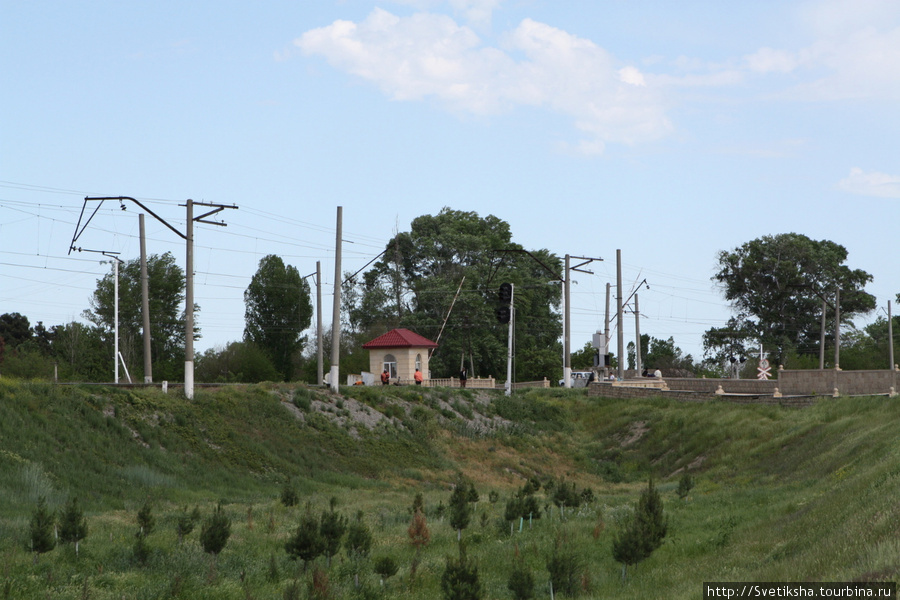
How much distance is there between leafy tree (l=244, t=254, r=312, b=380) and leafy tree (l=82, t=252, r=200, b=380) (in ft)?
20.8

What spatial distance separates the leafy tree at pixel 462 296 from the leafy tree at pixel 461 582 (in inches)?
2305

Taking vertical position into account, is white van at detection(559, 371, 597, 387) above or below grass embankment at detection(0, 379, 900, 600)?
above

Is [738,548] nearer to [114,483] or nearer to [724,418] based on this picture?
[114,483]

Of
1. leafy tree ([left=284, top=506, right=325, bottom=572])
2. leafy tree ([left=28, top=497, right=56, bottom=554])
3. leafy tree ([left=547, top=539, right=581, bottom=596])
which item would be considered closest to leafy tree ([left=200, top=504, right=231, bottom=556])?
leafy tree ([left=284, top=506, right=325, bottom=572])

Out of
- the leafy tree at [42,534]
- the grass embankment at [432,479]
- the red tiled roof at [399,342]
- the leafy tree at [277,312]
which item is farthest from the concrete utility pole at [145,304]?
the leafy tree at [277,312]

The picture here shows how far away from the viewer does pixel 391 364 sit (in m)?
51.3

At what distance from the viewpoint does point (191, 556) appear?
14.6 meters

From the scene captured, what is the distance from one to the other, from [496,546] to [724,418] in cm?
2460

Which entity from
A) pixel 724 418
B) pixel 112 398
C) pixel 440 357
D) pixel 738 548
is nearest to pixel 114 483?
pixel 112 398

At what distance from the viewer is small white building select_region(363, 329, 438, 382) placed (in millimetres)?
50688

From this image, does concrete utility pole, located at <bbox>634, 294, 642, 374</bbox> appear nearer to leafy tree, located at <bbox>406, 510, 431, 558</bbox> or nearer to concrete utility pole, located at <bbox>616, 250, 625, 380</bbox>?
concrete utility pole, located at <bbox>616, 250, 625, 380</bbox>

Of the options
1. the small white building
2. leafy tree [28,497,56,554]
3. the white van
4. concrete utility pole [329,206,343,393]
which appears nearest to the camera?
leafy tree [28,497,56,554]

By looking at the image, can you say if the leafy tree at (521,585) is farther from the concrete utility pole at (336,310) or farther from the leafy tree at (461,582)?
the concrete utility pole at (336,310)

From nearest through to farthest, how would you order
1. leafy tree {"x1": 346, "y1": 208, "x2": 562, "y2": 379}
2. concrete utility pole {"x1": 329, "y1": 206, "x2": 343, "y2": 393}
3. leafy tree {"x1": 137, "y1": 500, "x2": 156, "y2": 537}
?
leafy tree {"x1": 137, "y1": 500, "x2": 156, "y2": 537}, concrete utility pole {"x1": 329, "y1": 206, "x2": 343, "y2": 393}, leafy tree {"x1": 346, "y1": 208, "x2": 562, "y2": 379}
